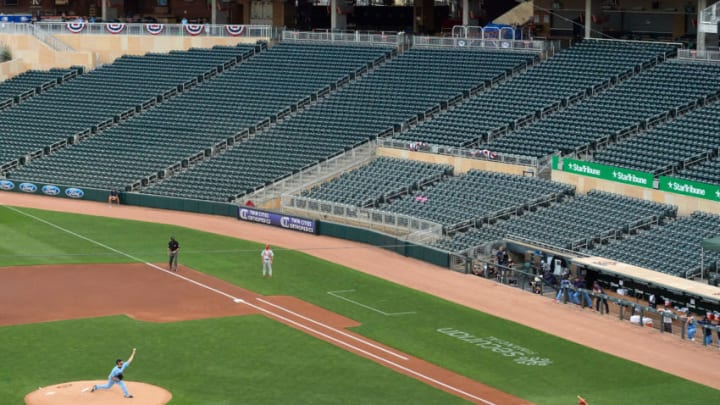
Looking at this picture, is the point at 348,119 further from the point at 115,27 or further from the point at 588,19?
the point at 115,27

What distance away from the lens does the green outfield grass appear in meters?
36.7

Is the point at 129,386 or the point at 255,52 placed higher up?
the point at 255,52

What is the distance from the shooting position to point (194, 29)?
89750 mm

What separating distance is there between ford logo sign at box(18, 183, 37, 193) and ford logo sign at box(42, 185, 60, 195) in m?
0.74

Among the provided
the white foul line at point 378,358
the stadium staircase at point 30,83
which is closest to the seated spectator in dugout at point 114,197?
the stadium staircase at point 30,83

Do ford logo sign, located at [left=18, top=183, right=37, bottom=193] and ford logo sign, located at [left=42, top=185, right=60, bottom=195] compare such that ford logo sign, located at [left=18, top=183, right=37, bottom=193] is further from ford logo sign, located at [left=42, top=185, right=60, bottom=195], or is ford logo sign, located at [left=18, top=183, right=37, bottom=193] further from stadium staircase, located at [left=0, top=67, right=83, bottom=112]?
stadium staircase, located at [left=0, top=67, right=83, bottom=112]

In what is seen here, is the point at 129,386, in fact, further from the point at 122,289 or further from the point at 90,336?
the point at 122,289

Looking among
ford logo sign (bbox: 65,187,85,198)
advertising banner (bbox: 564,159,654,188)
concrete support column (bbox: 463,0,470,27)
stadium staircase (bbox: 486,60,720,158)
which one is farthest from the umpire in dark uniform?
concrete support column (bbox: 463,0,470,27)

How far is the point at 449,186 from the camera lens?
63.4 m

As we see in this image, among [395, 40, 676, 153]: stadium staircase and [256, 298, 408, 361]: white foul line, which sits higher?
[395, 40, 676, 153]: stadium staircase

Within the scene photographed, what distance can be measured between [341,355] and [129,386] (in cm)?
747

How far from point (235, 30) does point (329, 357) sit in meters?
52.1

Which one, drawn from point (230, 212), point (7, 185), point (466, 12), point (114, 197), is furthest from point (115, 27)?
point (230, 212)

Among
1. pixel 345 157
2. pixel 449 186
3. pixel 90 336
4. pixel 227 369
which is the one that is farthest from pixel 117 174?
pixel 227 369
